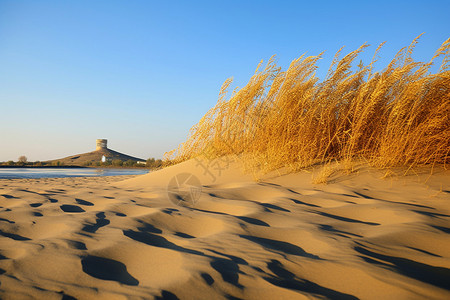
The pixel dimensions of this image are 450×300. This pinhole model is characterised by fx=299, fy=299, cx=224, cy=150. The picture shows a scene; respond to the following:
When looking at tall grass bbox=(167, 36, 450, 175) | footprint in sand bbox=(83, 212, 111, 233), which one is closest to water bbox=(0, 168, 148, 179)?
tall grass bbox=(167, 36, 450, 175)

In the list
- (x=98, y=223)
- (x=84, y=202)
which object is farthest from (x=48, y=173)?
(x=98, y=223)

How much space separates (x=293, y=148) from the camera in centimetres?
354

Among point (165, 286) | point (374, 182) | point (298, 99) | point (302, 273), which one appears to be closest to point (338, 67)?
point (298, 99)

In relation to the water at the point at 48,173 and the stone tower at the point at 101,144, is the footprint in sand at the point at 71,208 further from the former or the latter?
the stone tower at the point at 101,144

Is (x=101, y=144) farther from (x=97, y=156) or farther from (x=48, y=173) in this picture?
(x=48, y=173)

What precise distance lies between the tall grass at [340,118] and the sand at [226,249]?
0.92m

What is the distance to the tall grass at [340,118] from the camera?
3139mm

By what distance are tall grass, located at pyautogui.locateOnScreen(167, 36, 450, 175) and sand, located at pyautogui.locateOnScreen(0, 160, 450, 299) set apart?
3.01 ft

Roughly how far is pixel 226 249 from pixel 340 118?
283 cm

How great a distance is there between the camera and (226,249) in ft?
4.21

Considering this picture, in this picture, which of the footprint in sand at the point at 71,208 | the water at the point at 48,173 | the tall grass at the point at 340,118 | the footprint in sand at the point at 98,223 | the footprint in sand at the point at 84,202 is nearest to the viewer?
the footprint in sand at the point at 98,223

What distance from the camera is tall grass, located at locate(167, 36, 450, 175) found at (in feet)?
10.3

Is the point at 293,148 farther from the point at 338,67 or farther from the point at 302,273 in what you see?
the point at 302,273

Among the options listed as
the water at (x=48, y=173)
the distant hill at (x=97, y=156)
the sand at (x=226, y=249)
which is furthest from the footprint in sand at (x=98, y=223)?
the distant hill at (x=97, y=156)
